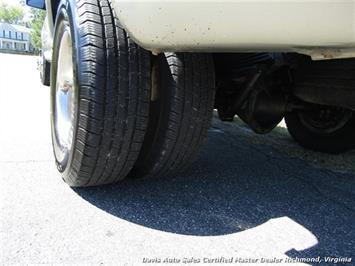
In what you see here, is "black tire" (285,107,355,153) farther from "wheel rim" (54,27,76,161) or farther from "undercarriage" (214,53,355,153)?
"wheel rim" (54,27,76,161)

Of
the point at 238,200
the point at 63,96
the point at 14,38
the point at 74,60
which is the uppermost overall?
the point at 74,60

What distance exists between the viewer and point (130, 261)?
5.51 ft

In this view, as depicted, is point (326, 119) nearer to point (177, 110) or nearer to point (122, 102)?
point (177, 110)

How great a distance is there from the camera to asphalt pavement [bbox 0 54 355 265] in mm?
1757

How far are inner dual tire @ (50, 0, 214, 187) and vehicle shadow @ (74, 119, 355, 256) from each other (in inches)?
5.0

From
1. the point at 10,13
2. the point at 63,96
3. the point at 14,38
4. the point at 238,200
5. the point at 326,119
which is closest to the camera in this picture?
the point at 238,200

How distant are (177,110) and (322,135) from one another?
1.88 m

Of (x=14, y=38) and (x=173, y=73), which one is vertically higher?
(x=173, y=73)

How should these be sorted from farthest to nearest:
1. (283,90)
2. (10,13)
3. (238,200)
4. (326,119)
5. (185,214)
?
(10,13) → (326,119) → (283,90) → (238,200) → (185,214)

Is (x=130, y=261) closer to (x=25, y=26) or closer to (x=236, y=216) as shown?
(x=236, y=216)

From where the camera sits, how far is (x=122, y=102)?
6.45ft

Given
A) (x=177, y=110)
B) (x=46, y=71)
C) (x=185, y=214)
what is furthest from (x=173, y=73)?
(x=46, y=71)

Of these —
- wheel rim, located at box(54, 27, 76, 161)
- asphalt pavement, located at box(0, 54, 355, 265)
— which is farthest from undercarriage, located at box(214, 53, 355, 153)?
wheel rim, located at box(54, 27, 76, 161)

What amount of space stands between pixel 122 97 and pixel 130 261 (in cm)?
72
